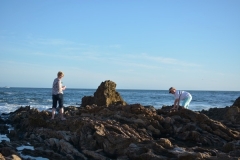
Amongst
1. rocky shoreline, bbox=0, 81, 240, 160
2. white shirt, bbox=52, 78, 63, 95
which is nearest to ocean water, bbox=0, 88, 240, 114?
white shirt, bbox=52, 78, 63, 95

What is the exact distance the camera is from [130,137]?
10.2 metres

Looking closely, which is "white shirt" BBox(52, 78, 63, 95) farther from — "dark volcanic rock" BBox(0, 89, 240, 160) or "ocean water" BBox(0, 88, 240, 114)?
"ocean water" BBox(0, 88, 240, 114)

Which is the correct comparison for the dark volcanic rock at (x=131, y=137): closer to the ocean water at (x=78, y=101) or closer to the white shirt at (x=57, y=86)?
the white shirt at (x=57, y=86)

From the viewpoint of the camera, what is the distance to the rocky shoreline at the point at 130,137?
8.98 m

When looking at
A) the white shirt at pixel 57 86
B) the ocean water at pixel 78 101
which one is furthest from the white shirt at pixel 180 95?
the ocean water at pixel 78 101

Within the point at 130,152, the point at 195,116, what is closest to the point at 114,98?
the point at 195,116

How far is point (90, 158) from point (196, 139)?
381 centimetres

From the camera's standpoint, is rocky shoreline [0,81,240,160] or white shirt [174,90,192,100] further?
white shirt [174,90,192,100]

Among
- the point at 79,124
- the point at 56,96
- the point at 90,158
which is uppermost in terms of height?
the point at 56,96

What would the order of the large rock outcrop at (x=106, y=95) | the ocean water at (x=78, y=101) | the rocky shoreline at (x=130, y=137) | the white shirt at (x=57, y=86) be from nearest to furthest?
the rocky shoreline at (x=130, y=137) → the white shirt at (x=57, y=86) → the large rock outcrop at (x=106, y=95) → the ocean water at (x=78, y=101)

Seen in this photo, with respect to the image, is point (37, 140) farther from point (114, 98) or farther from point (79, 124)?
point (114, 98)

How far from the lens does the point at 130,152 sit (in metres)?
9.07

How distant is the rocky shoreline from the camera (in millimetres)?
8977

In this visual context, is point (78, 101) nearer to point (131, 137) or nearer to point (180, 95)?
point (180, 95)
